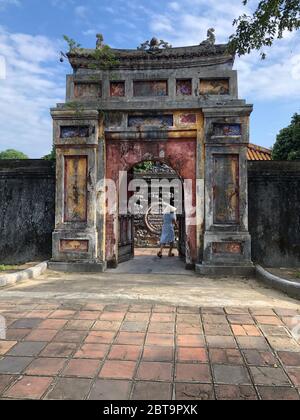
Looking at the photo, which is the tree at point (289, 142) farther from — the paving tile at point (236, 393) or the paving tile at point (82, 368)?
the paving tile at point (82, 368)

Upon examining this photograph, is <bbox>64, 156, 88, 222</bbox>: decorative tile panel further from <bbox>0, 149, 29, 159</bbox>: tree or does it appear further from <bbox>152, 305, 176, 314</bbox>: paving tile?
<bbox>0, 149, 29, 159</bbox>: tree

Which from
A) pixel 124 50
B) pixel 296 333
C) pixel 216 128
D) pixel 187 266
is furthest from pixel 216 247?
pixel 124 50

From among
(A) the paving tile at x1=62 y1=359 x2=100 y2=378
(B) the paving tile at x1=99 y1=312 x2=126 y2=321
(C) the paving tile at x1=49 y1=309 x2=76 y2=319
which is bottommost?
(A) the paving tile at x1=62 y1=359 x2=100 y2=378

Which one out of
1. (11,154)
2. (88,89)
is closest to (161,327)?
(88,89)

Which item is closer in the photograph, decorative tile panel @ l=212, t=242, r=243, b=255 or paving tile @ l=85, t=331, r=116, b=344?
paving tile @ l=85, t=331, r=116, b=344

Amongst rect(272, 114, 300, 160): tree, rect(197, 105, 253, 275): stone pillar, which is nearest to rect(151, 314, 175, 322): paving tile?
rect(197, 105, 253, 275): stone pillar

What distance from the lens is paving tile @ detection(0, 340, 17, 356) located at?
3.16 m

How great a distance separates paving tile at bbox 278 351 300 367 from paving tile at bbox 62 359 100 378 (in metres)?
1.60

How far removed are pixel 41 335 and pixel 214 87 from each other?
20.1ft

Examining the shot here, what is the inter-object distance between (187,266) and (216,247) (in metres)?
0.85

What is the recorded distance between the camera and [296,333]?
358 centimetres

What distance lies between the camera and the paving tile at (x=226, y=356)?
115 inches

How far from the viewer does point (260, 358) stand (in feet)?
9.87
